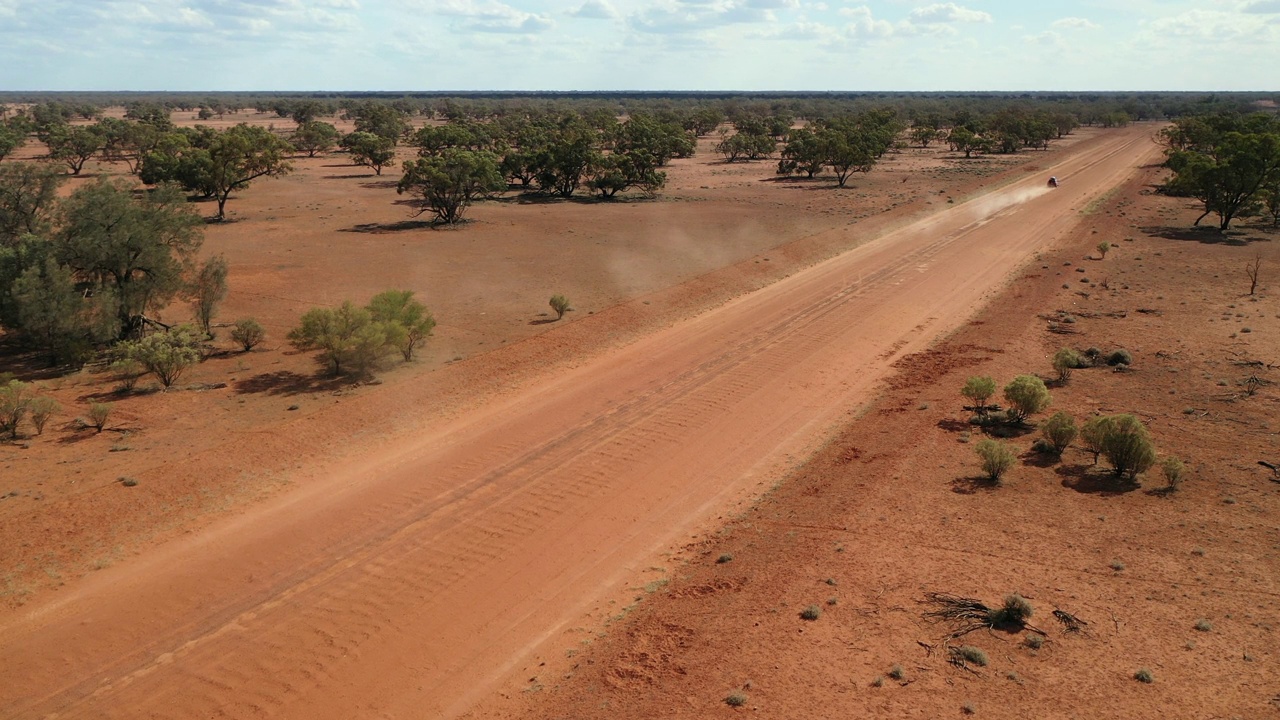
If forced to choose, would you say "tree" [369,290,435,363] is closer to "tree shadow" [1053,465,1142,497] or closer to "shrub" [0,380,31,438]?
"shrub" [0,380,31,438]

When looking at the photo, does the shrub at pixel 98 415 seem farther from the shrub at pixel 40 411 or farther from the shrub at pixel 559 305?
the shrub at pixel 559 305

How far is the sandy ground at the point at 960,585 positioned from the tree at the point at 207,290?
21.6 meters

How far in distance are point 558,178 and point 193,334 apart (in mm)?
44331

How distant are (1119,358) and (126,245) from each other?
32406 millimetres

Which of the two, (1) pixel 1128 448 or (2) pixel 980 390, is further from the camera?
(2) pixel 980 390

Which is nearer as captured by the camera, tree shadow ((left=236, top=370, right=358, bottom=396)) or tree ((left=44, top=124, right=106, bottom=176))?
tree shadow ((left=236, top=370, right=358, bottom=396))

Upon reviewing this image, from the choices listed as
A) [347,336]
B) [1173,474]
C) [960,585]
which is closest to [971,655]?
[960,585]

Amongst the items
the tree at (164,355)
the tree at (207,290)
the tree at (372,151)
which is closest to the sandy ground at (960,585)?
the tree at (164,355)

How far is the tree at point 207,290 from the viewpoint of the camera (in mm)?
28359

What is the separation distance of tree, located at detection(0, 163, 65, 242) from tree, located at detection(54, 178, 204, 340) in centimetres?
481

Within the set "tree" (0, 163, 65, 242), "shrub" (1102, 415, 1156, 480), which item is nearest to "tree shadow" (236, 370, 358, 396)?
"tree" (0, 163, 65, 242)

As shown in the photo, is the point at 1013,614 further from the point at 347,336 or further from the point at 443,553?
the point at 347,336

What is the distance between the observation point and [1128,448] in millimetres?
17375

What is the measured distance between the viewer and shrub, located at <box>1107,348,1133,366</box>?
25.3m
